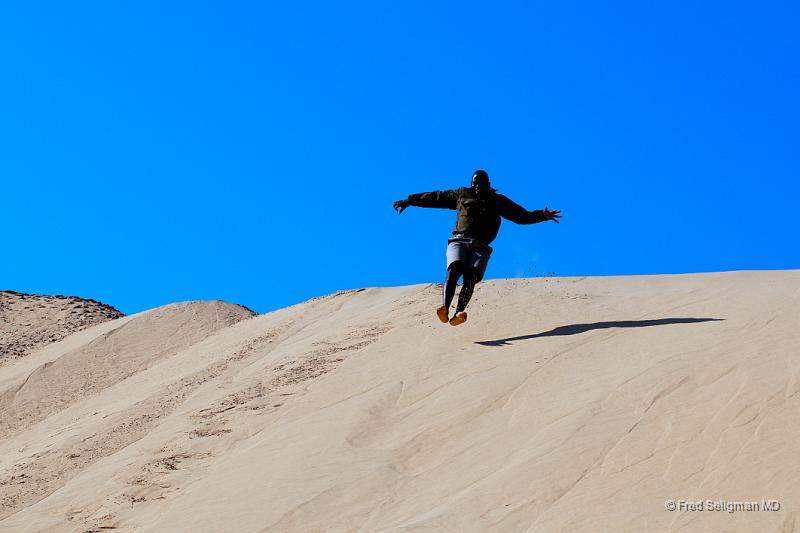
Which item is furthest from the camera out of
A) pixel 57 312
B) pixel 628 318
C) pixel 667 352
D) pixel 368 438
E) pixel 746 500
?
pixel 57 312

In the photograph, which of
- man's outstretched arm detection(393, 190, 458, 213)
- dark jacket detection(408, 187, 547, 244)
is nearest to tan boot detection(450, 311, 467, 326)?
dark jacket detection(408, 187, 547, 244)

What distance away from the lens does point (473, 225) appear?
880cm

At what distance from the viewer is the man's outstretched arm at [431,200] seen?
29.7 ft

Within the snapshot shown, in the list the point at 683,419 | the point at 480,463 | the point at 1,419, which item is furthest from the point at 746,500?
the point at 1,419

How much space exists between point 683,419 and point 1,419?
8064mm

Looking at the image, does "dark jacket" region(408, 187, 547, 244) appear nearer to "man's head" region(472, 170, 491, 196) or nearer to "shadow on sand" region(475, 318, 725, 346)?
"man's head" region(472, 170, 491, 196)

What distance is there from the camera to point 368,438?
6.27 m

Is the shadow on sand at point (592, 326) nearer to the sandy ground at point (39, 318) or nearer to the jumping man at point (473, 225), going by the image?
the jumping man at point (473, 225)

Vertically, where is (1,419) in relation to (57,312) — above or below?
below

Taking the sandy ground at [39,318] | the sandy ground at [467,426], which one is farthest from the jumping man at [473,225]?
the sandy ground at [39,318]

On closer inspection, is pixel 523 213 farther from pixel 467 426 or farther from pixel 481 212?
pixel 467 426

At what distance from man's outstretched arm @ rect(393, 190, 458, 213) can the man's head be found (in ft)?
0.70

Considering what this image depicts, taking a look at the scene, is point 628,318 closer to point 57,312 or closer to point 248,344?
point 248,344

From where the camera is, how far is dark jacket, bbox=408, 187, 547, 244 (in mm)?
8828
